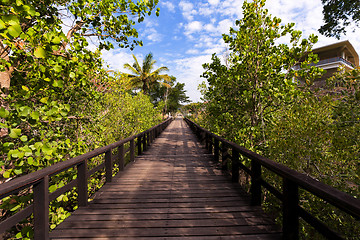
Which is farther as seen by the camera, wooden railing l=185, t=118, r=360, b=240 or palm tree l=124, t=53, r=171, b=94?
palm tree l=124, t=53, r=171, b=94

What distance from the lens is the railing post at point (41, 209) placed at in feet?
7.06

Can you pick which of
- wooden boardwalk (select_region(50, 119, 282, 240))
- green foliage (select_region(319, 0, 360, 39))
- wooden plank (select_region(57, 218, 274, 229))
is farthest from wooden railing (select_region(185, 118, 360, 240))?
green foliage (select_region(319, 0, 360, 39))

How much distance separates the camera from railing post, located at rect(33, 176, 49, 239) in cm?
215

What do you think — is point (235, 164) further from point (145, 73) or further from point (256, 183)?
point (145, 73)

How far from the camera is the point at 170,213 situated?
2984mm

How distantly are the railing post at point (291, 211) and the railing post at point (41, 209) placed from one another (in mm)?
3118

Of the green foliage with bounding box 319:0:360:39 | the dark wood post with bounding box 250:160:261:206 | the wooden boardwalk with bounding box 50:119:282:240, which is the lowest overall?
the wooden boardwalk with bounding box 50:119:282:240

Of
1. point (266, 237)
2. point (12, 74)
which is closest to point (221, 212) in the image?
point (266, 237)

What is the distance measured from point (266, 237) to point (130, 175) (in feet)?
12.1

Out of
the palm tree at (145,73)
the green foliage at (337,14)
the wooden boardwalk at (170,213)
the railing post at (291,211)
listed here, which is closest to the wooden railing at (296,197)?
the railing post at (291,211)

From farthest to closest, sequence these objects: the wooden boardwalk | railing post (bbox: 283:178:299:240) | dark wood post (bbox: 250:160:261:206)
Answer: dark wood post (bbox: 250:160:261:206) < the wooden boardwalk < railing post (bbox: 283:178:299:240)

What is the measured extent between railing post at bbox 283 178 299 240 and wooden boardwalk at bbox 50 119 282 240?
0.27m

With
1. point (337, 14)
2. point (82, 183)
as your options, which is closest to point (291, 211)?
point (82, 183)

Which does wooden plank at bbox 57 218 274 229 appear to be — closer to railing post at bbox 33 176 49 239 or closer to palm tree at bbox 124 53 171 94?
railing post at bbox 33 176 49 239
